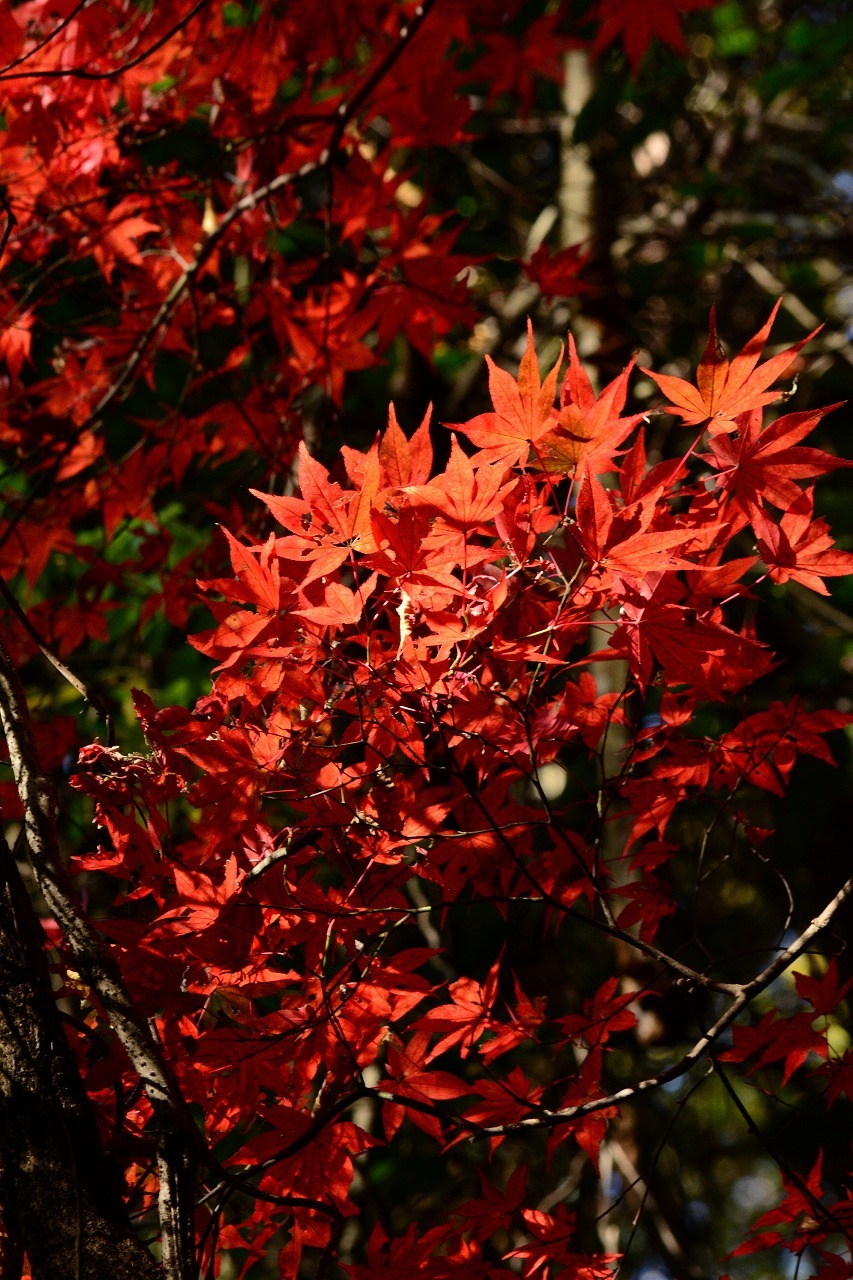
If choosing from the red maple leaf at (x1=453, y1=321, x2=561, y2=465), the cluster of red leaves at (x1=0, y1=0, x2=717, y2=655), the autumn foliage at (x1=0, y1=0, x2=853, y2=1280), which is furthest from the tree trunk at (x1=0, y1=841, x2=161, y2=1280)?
the cluster of red leaves at (x1=0, y1=0, x2=717, y2=655)

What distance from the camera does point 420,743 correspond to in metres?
0.94

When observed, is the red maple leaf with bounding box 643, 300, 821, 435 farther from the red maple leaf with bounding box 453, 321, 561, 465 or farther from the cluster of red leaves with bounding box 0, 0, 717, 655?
the cluster of red leaves with bounding box 0, 0, 717, 655

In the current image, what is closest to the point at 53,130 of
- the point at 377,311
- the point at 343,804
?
the point at 377,311

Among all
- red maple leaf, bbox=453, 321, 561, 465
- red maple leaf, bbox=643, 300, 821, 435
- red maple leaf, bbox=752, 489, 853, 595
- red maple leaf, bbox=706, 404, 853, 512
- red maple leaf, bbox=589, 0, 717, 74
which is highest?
red maple leaf, bbox=589, 0, 717, 74

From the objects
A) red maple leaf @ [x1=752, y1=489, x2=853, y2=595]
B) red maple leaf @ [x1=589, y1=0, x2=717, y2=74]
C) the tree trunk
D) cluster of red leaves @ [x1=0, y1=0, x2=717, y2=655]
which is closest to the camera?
the tree trunk

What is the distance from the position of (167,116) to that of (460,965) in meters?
1.84

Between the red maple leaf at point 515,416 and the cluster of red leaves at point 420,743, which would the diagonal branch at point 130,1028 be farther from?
the red maple leaf at point 515,416

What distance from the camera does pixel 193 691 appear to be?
2637 millimetres

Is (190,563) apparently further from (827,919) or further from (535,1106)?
(827,919)

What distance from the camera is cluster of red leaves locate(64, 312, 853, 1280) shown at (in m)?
0.85

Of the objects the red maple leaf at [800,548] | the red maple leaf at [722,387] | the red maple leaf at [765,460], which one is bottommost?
the red maple leaf at [800,548]

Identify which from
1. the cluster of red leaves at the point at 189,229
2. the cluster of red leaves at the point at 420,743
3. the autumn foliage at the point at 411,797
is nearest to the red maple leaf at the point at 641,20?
the cluster of red leaves at the point at 189,229

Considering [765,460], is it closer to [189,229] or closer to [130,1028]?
[130,1028]

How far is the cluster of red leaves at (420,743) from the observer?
2.77ft
